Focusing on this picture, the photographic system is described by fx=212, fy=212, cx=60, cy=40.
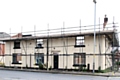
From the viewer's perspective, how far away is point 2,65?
Result: 3444 centimetres

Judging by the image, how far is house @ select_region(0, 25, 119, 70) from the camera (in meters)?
26.1

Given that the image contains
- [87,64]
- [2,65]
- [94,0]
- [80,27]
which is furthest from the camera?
[2,65]

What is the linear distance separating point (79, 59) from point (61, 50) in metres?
2.84

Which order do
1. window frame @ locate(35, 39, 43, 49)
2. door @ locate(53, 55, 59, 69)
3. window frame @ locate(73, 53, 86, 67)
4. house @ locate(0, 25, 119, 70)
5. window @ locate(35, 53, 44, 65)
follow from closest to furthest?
house @ locate(0, 25, 119, 70) → window frame @ locate(73, 53, 86, 67) → door @ locate(53, 55, 59, 69) → window @ locate(35, 53, 44, 65) → window frame @ locate(35, 39, 43, 49)

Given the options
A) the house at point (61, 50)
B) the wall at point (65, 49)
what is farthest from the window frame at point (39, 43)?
the wall at point (65, 49)

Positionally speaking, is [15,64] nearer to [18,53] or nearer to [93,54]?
[18,53]

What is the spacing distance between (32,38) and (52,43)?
118 inches

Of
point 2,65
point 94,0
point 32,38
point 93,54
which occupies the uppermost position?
point 94,0

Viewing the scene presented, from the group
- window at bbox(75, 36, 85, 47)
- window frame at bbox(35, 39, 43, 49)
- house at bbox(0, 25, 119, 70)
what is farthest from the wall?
window frame at bbox(35, 39, 43, 49)

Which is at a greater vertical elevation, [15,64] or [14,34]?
[14,34]

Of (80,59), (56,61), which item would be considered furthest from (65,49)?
(80,59)

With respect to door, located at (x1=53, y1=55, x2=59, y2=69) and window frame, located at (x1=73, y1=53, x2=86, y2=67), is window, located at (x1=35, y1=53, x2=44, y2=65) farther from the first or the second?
window frame, located at (x1=73, y1=53, x2=86, y2=67)

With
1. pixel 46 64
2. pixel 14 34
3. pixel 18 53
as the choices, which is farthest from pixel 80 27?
pixel 14 34

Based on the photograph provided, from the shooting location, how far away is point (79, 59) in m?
27.1
